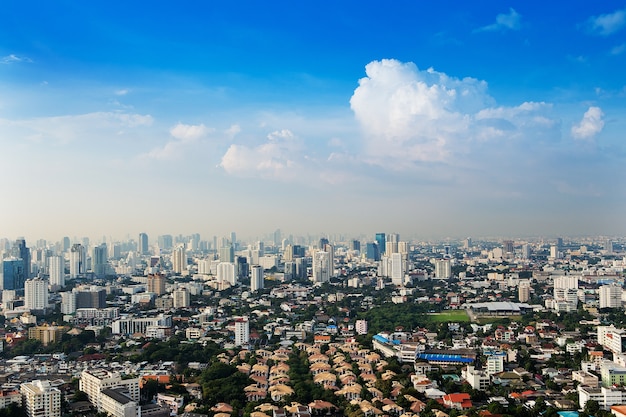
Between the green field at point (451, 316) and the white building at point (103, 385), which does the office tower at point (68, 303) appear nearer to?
the white building at point (103, 385)

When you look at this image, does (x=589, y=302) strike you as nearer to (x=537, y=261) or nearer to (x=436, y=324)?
(x=436, y=324)

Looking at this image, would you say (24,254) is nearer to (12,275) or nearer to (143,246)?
(12,275)

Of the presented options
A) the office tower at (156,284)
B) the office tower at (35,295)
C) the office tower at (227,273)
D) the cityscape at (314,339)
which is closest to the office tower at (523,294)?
the cityscape at (314,339)

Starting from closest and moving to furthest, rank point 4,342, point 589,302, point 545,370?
point 545,370 → point 4,342 → point 589,302

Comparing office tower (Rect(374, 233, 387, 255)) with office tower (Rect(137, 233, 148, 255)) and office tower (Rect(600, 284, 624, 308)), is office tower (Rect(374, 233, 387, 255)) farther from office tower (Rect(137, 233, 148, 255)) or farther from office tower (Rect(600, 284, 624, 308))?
office tower (Rect(600, 284, 624, 308))

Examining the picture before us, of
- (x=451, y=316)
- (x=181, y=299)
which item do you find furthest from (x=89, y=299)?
(x=451, y=316)

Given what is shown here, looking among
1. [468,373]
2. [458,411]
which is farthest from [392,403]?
[468,373]
